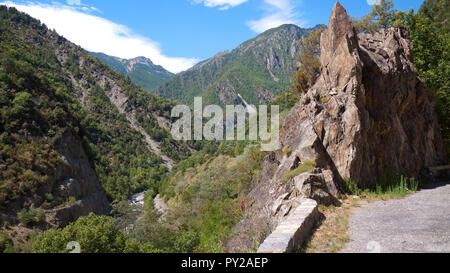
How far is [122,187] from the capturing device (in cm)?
7700

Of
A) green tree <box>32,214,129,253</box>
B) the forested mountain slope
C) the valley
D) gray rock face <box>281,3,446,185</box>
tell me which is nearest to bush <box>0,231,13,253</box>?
the valley

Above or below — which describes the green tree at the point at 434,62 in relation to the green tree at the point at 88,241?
above

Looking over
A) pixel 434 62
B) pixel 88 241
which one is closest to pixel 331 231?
pixel 88 241

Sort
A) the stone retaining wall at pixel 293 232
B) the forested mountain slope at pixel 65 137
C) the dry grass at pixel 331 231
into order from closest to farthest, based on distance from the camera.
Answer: the stone retaining wall at pixel 293 232 < the dry grass at pixel 331 231 < the forested mountain slope at pixel 65 137

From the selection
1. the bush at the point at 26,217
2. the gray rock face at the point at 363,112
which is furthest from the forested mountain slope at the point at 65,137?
the gray rock face at the point at 363,112

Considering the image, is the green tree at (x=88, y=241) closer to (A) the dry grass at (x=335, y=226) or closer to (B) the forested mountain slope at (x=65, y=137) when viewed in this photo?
(A) the dry grass at (x=335, y=226)

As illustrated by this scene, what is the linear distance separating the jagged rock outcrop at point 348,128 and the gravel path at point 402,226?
4.41 feet

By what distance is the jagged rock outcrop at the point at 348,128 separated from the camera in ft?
30.0

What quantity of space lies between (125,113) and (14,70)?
81.3 metres

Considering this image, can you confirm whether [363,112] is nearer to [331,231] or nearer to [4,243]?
[331,231]

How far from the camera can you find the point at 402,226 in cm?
603

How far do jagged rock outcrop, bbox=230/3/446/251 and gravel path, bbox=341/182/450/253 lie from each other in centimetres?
134
